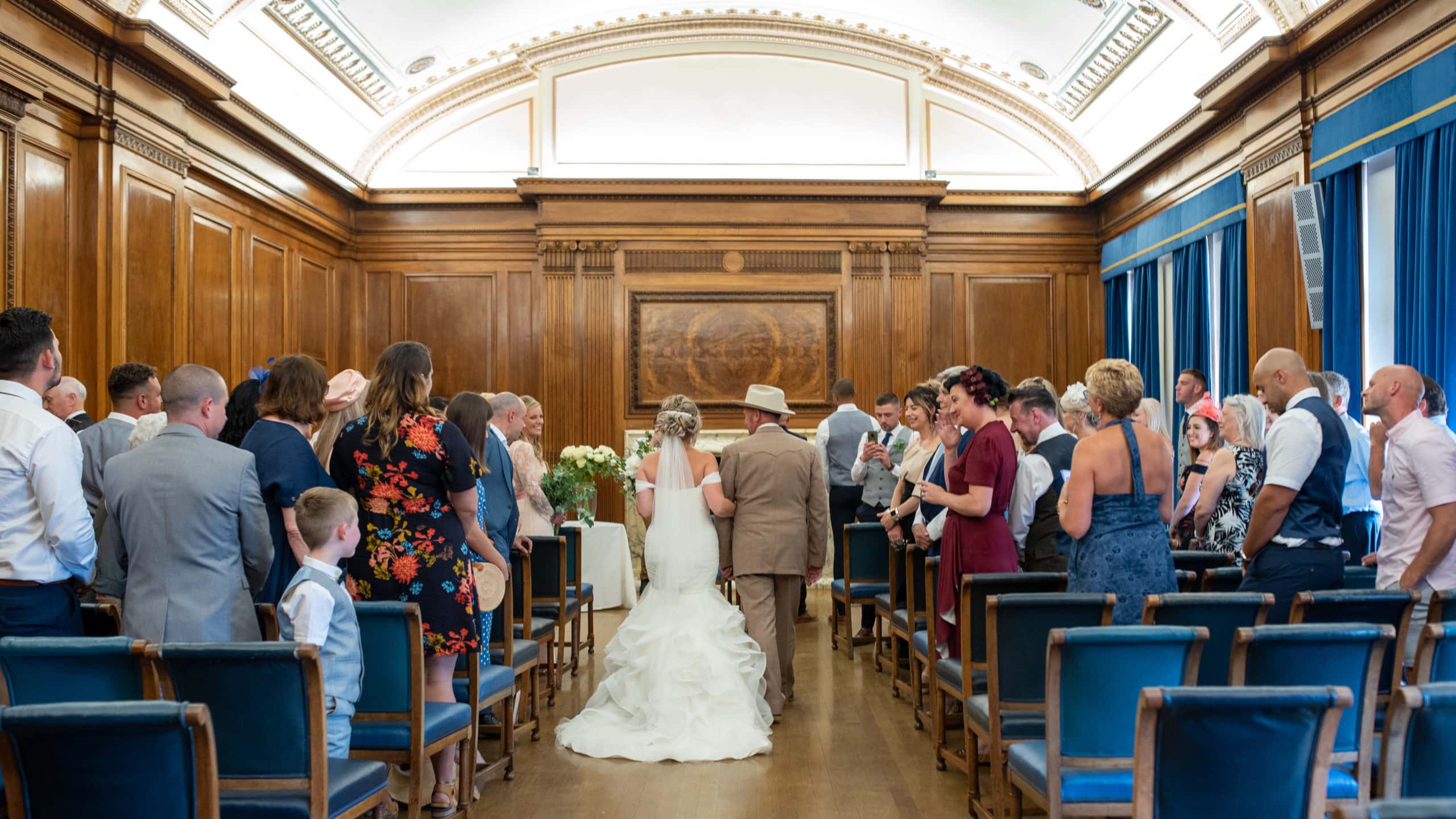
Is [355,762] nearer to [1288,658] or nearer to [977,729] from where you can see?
[977,729]

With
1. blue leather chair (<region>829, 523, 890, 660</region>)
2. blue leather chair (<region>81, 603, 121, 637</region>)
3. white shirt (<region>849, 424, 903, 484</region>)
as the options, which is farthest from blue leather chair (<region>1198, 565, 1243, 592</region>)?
blue leather chair (<region>81, 603, 121, 637</region>)

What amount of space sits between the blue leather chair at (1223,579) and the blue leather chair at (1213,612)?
0.76 metres

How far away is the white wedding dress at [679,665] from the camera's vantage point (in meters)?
4.61

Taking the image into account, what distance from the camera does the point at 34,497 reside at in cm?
313

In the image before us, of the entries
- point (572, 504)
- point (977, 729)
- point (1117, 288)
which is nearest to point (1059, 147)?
point (1117, 288)

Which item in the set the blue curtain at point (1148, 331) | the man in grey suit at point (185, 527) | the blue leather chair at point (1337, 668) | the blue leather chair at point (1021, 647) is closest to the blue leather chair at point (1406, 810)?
the blue leather chair at point (1337, 668)

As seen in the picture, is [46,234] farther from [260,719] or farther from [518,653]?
[260,719]

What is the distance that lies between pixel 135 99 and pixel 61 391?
2.64 metres

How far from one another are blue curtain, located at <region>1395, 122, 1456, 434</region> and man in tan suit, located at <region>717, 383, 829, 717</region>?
10.8 ft

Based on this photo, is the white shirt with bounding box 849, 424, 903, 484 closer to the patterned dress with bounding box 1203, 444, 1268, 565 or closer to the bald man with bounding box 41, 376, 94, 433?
the patterned dress with bounding box 1203, 444, 1268, 565

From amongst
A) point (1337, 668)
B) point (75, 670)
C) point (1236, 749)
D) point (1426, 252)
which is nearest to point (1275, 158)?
point (1426, 252)

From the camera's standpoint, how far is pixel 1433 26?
18.4ft

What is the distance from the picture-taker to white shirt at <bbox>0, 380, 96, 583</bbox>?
3.08 metres

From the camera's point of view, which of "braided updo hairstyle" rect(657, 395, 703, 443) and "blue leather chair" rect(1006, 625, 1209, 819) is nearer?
"blue leather chair" rect(1006, 625, 1209, 819)
